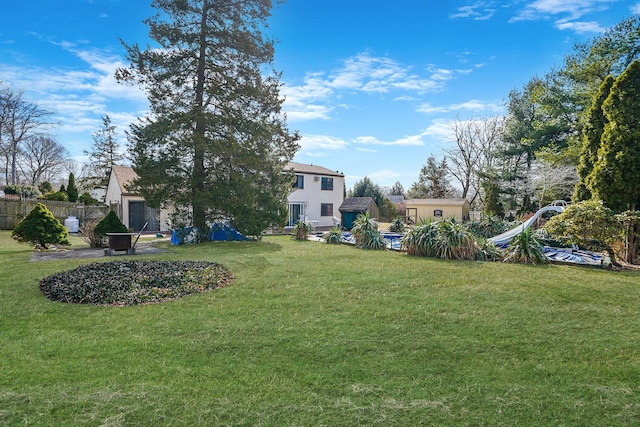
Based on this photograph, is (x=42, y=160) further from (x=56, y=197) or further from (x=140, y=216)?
(x=140, y=216)

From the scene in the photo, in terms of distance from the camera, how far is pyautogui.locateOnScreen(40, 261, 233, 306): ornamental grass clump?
575 cm

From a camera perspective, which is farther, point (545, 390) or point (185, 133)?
point (185, 133)

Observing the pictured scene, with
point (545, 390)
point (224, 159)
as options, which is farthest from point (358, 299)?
point (224, 159)

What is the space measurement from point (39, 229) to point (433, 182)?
3813 cm

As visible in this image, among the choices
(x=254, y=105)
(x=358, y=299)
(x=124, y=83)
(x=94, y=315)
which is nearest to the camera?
(x=94, y=315)

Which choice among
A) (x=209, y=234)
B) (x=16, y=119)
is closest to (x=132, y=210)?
(x=209, y=234)

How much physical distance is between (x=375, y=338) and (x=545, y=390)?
1.73 metres

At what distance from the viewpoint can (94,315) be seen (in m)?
4.95

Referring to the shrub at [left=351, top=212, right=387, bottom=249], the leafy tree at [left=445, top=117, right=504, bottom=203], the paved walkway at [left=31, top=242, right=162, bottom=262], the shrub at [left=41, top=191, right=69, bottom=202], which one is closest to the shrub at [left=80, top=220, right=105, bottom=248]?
the paved walkway at [left=31, top=242, right=162, bottom=262]

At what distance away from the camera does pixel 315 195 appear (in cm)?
2759

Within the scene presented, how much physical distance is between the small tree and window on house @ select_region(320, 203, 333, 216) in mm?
18703

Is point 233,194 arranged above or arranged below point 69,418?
above

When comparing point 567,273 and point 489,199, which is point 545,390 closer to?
point 567,273

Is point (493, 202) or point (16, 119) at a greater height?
point (16, 119)
